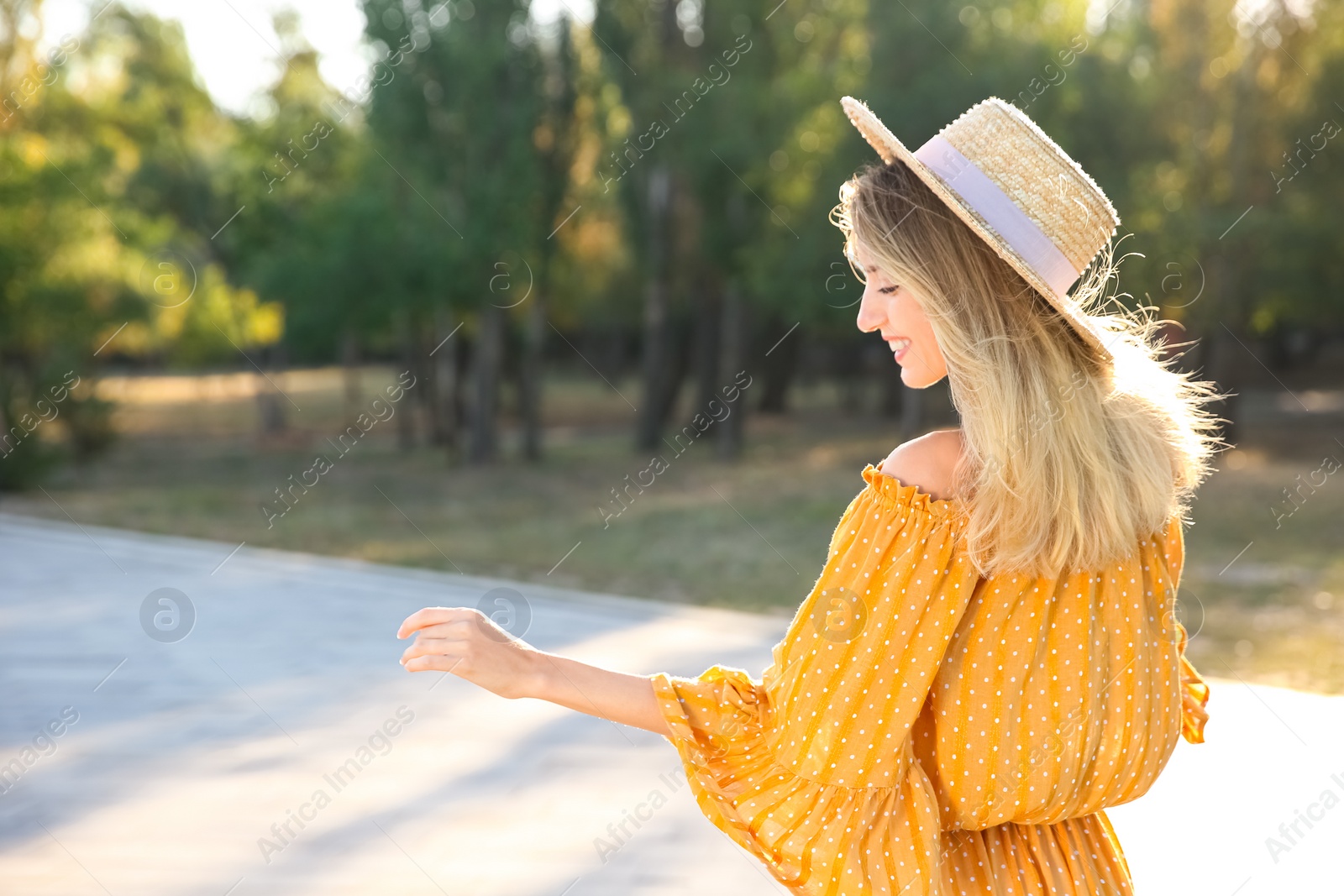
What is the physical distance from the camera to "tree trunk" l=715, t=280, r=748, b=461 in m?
18.7

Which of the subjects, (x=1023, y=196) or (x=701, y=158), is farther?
(x=701, y=158)

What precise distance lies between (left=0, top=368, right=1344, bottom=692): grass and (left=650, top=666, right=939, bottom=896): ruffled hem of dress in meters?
5.33

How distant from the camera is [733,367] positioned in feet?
64.3

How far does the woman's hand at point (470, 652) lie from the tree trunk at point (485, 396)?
16.9 meters

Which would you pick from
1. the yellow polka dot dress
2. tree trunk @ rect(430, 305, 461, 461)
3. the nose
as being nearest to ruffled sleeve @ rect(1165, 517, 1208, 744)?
the yellow polka dot dress

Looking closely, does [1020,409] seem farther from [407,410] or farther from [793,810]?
[407,410]

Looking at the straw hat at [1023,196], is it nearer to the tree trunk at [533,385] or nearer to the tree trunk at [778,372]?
the tree trunk at [533,385]

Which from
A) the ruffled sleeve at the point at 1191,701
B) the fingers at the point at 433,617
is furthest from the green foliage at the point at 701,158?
the fingers at the point at 433,617

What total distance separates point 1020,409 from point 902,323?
7.5 inches

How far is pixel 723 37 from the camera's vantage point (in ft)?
58.1

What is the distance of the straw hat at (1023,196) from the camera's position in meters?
1.49

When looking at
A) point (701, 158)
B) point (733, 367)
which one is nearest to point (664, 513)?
point (701, 158)

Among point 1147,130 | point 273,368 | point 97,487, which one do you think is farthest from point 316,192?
point 1147,130

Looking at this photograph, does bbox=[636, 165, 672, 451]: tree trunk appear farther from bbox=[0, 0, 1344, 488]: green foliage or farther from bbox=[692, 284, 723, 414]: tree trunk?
bbox=[692, 284, 723, 414]: tree trunk
